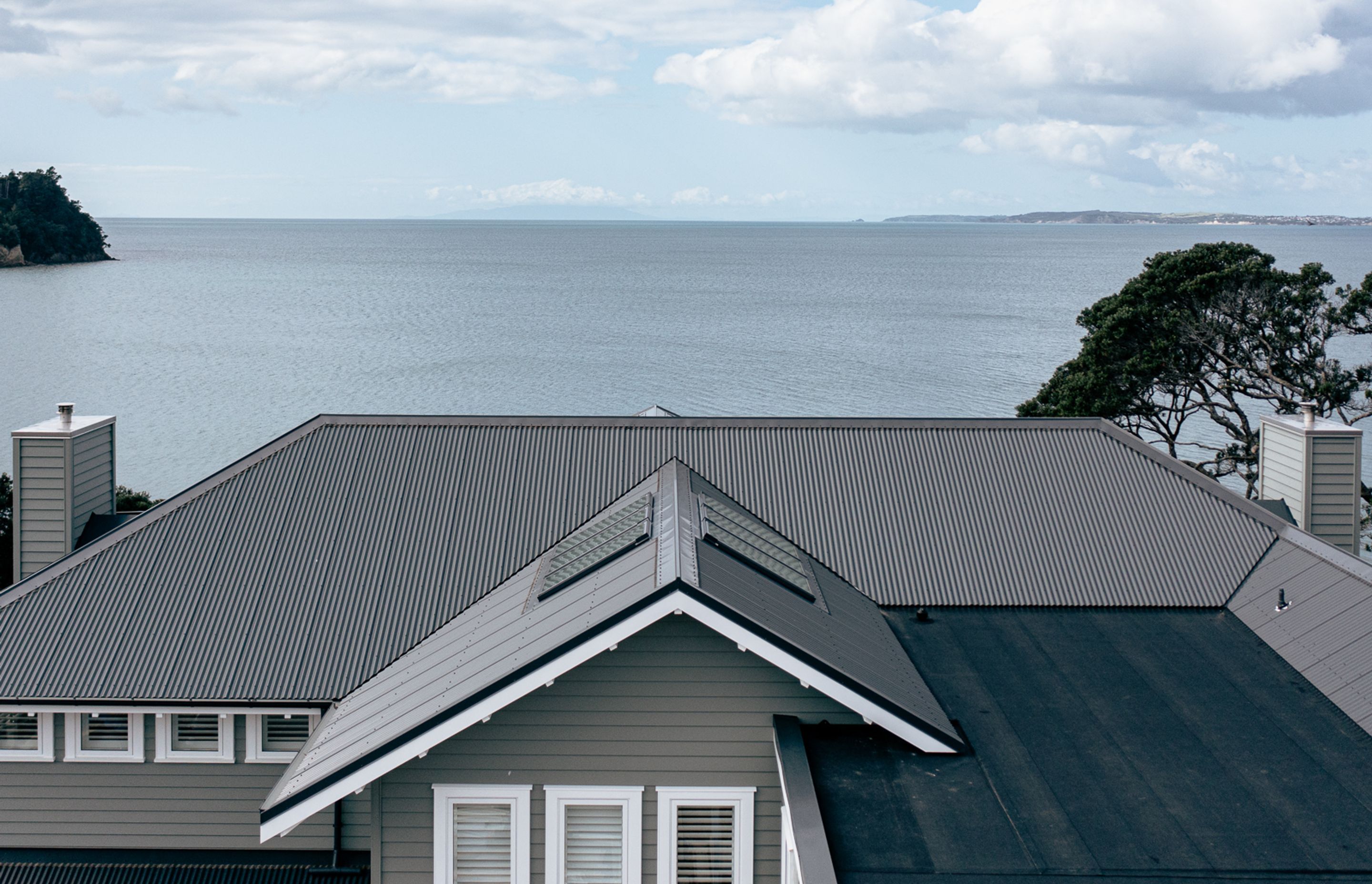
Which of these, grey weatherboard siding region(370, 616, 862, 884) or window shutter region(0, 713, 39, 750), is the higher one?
grey weatherboard siding region(370, 616, 862, 884)

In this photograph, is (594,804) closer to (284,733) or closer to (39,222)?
(284,733)

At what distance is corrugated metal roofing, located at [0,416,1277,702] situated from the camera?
48.5ft

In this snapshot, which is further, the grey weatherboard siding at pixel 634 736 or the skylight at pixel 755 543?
the skylight at pixel 755 543

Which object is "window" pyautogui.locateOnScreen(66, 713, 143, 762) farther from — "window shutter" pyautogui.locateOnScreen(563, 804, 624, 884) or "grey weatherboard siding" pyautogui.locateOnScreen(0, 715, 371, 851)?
"window shutter" pyautogui.locateOnScreen(563, 804, 624, 884)

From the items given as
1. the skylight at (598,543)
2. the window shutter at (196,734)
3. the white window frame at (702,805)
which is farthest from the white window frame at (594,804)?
the window shutter at (196,734)

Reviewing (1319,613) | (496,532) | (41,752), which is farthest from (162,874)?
(1319,613)

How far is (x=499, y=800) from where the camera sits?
11.2 m

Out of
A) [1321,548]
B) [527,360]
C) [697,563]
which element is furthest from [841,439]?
[527,360]

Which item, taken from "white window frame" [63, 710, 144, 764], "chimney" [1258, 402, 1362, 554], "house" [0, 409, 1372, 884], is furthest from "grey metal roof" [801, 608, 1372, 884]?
"white window frame" [63, 710, 144, 764]

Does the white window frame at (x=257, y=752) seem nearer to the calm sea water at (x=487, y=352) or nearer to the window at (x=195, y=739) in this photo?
the window at (x=195, y=739)

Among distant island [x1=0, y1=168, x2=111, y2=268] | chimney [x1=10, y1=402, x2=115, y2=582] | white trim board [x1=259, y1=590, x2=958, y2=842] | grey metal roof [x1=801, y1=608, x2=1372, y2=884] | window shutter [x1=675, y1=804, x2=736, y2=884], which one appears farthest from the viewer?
distant island [x1=0, y1=168, x2=111, y2=268]

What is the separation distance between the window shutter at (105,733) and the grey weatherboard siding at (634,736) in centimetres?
481

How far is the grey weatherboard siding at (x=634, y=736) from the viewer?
1113 cm

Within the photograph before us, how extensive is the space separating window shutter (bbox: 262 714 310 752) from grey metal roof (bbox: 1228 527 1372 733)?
10.5 meters
